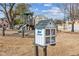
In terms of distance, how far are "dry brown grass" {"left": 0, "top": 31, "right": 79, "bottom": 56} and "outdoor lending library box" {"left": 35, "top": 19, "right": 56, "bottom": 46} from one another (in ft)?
0.14

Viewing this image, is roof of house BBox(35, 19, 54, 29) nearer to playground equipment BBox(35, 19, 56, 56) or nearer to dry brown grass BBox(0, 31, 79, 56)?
playground equipment BBox(35, 19, 56, 56)

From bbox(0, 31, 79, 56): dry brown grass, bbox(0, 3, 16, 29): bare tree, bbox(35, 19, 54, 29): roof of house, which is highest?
bbox(0, 3, 16, 29): bare tree

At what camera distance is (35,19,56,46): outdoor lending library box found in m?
2.74

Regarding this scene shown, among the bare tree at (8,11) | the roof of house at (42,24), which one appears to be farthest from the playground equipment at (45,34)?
the bare tree at (8,11)

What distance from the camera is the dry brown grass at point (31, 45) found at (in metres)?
2.74

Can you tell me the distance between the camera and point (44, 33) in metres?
2.74

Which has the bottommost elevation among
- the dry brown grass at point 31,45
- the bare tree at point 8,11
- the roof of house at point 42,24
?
the dry brown grass at point 31,45

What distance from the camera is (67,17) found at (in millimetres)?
2754

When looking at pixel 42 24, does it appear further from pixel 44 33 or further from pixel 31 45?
pixel 31 45

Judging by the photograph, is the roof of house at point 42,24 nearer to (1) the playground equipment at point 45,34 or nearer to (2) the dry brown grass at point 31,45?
(1) the playground equipment at point 45,34

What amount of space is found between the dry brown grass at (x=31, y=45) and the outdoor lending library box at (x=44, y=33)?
0.04m

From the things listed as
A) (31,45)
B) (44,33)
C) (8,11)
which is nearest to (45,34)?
(44,33)

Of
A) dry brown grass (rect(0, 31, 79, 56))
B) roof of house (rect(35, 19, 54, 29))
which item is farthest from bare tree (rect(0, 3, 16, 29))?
roof of house (rect(35, 19, 54, 29))

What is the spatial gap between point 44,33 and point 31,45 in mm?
152
